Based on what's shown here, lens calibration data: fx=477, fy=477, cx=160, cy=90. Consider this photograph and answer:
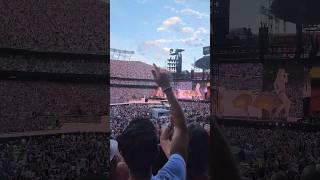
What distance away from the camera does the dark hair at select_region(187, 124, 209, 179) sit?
3.00 metres

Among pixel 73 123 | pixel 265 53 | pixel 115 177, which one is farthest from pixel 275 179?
pixel 73 123

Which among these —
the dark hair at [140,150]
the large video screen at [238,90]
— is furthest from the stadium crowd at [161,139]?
the large video screen at [238,90]

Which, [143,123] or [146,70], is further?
[146,70]

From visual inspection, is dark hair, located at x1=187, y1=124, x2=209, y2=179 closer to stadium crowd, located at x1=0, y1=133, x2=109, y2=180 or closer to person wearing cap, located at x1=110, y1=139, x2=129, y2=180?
person wearing cap, located at x1=110, y1=139, x2=129, y2=180

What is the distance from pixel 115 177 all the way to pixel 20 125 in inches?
37.4

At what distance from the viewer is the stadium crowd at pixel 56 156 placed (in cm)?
405

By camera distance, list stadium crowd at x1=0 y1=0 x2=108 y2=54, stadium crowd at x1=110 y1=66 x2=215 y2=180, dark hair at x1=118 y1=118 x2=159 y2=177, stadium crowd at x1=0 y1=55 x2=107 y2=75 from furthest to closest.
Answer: stadium crowd at x1=0 y1=55 x2=107 y2=75, stadium crowd at x1=0 y1=0 x2=108 y2=54, dark hair at x1=118 y1=118 x2=159 y2=177, stadium crowd at x1=110 y1=66 x2=215 y2=180

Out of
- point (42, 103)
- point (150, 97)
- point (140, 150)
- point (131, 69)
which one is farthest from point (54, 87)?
point (140, 150)

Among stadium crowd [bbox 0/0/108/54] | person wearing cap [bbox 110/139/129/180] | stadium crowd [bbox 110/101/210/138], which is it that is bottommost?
person wearing cap [bbox 110/139/129/180]

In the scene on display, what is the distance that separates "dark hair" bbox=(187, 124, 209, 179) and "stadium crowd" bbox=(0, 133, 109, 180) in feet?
3.08

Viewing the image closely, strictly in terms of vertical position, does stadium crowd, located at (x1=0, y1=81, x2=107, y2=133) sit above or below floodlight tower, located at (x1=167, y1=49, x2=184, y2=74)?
below

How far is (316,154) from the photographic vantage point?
3.71 meters

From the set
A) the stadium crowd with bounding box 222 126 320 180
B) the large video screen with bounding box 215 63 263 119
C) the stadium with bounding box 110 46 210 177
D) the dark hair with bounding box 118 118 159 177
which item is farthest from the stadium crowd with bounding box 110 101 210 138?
the dark hair with bounding box 118 118 159 177

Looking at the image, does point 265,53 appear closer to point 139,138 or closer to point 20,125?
point 139,138
